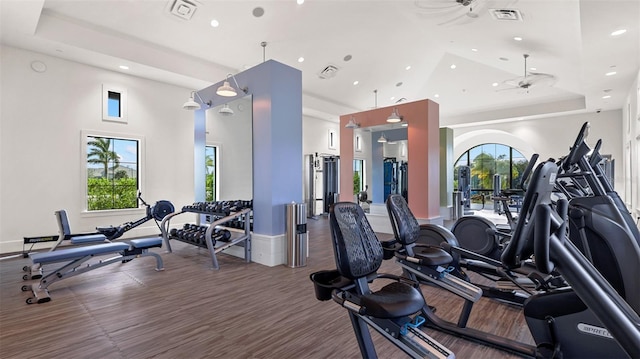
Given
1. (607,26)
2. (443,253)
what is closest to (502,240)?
(443,253)

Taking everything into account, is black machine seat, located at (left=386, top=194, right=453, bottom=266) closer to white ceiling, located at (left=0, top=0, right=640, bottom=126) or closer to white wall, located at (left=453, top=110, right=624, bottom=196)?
white ceiling, located at (left=0, top=0, right=640, bottom=126)

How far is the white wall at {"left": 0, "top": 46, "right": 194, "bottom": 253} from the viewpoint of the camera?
5.57 metres

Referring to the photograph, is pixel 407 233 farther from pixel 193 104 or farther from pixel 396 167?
pixel 396 167

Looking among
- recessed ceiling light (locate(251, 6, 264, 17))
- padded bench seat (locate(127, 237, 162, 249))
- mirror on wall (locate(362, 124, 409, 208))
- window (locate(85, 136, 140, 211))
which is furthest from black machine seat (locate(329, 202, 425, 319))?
window (locate(85, 136, 140, 211))

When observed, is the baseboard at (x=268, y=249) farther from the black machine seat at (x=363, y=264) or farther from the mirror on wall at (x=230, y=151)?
the black machine seat at (x=363, y=264)

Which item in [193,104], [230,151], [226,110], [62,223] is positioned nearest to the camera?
[62,223]

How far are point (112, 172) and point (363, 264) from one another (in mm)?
6901

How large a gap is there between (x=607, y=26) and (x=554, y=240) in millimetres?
4940

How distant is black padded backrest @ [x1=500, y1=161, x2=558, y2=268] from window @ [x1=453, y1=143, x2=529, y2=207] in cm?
1346

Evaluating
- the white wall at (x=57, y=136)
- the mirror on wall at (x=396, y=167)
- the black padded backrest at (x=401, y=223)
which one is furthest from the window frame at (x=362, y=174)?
the black padded backrest at (x=401, y=223)

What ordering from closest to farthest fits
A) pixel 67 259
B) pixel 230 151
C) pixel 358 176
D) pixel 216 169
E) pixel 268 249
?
pixel 67 259
pixel 268 249
pixel 230 151
pixel 216 169
pixel 358 176

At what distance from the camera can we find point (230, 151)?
649cm

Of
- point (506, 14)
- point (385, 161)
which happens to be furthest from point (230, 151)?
point (506, 14)

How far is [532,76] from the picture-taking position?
6.87m
